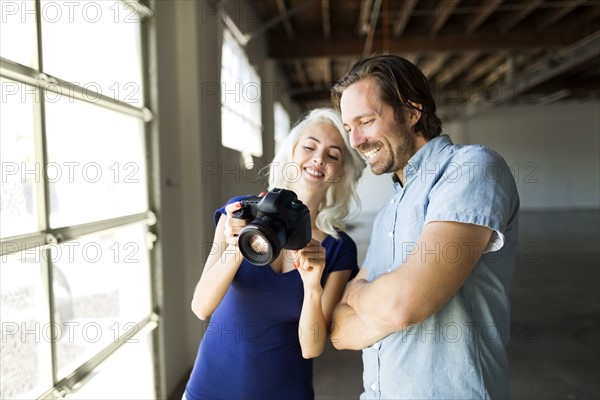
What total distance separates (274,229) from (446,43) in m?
5.65

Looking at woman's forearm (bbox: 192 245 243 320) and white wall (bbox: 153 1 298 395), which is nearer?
woman's forearm (bbox: 192 245 243 320)

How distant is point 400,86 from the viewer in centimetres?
106

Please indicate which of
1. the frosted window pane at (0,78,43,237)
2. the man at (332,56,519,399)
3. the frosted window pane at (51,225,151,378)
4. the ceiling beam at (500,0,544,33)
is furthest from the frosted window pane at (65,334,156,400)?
the ceiling beam at (500,0,544,33)

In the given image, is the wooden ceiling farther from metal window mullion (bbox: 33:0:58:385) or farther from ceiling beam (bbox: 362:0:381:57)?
metal window mullion (bbox: 33:0:58:385)

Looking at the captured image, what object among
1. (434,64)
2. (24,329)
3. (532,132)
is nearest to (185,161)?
(24,329)

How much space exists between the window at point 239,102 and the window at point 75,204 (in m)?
1.24

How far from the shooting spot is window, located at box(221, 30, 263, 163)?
3650 millimetres

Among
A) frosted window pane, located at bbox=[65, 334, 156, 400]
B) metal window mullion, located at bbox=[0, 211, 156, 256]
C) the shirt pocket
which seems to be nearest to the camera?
the shirt pocket

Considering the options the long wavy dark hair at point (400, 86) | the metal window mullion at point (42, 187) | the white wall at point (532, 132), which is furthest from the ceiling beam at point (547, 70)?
the metal window mullion at point (42, 187)

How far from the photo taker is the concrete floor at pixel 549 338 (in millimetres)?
3027

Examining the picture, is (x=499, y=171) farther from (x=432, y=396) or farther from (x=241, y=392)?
(x=241, y=392)

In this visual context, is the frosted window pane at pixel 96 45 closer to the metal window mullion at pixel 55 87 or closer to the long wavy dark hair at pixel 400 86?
the metal window mullion at pixel 55 87

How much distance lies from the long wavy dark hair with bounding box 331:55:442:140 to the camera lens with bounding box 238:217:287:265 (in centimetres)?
40

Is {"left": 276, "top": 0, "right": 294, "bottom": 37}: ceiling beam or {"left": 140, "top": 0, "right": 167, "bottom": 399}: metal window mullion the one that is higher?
{"left": 276, "top": 0, "right": 294, "bottom": 37}: ceiling beam
